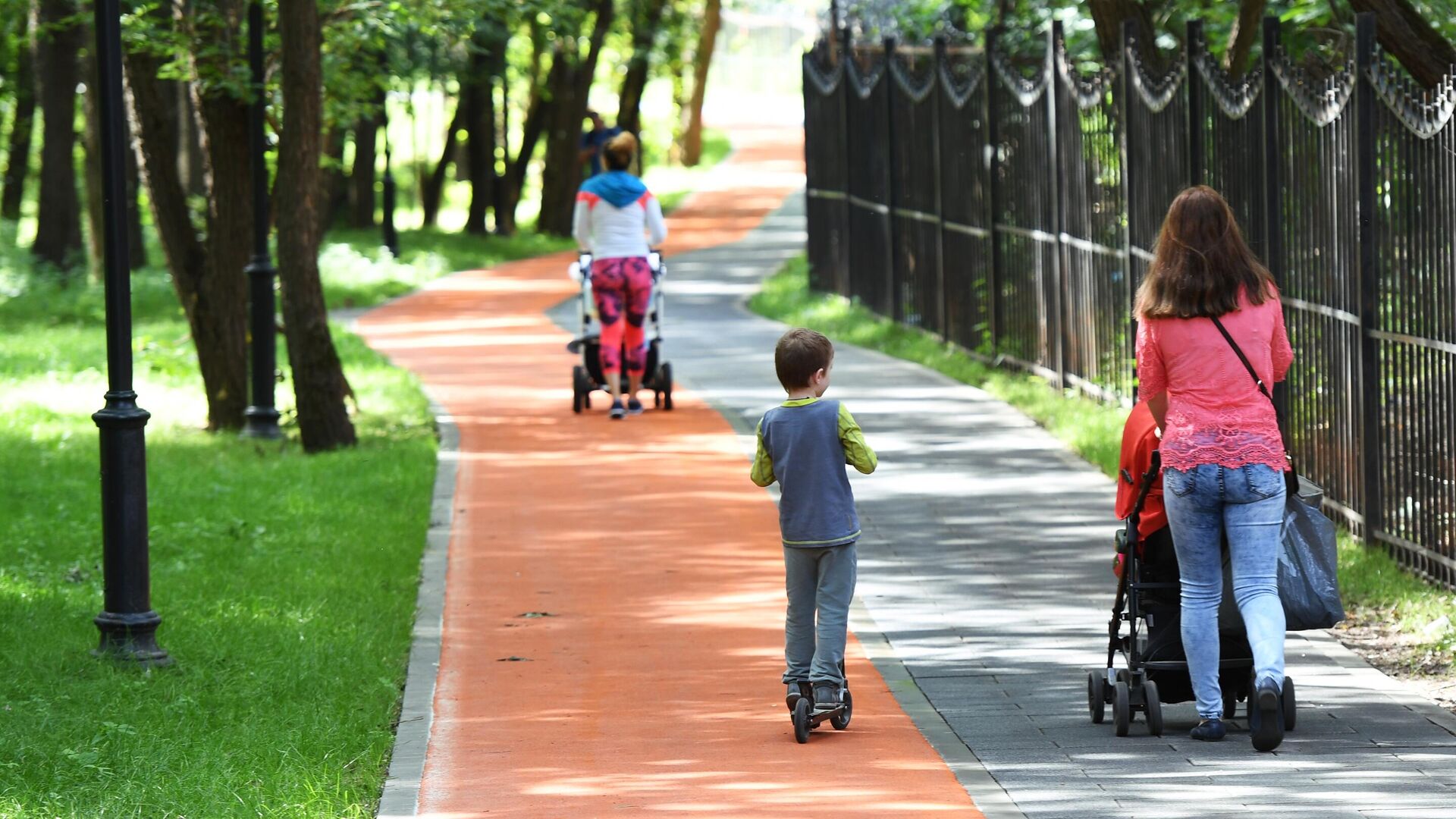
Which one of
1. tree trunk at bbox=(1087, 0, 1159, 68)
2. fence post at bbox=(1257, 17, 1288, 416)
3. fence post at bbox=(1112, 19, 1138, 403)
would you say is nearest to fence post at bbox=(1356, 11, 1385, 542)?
fence post at bbox=(1257, 17, 1288, 416)

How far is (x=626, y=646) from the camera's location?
833cm

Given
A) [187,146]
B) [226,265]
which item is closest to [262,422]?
[226,265]

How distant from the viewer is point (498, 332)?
22.3m

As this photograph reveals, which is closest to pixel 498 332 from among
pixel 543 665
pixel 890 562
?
pixel 890 562

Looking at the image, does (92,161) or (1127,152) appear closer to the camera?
(1127,152)

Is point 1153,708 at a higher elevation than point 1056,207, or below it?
below

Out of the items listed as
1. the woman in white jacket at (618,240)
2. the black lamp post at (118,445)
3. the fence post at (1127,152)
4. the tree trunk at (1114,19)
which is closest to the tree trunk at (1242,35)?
the fence post at (1127,152)

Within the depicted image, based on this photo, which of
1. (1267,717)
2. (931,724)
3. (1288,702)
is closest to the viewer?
(1267,717)

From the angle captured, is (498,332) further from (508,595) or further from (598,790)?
(598,790)

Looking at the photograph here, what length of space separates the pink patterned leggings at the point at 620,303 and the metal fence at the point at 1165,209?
10.5 feet

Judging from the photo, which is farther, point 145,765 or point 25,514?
point 25,514

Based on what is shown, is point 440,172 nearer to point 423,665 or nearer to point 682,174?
point 682,174

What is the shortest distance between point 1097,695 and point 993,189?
33.3ft

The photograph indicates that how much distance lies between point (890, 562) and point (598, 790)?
3768mm
